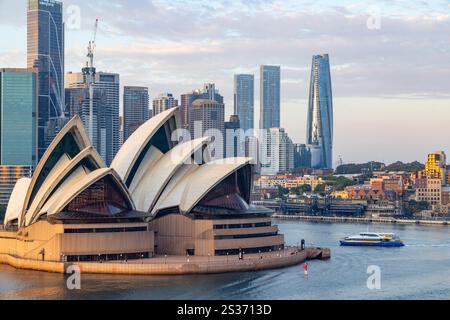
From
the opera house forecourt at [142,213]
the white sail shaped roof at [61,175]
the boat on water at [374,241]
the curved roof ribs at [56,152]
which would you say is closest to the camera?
the opera house forecourt at [142,213]

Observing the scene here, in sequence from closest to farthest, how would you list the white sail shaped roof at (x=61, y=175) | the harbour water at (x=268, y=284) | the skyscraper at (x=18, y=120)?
the harbour water at (x=268, y=284) < the white sail shaped roof at (x=61, y=175) < the skyscraper at (x=18, y=120)

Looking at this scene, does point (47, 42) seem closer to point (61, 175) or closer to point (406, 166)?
point (406, 166)

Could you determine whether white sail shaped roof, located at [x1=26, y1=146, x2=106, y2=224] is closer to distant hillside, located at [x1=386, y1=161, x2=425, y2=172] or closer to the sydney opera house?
the sydney opera house

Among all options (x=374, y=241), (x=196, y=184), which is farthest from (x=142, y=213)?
(x=374, y=241)

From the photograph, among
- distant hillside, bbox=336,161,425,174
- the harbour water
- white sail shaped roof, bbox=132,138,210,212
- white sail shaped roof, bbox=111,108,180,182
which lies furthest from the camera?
distant hillside, bbox=336,161,425,174

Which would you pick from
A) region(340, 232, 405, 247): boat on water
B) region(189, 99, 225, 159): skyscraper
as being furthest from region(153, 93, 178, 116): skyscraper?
region(340, 232, 405, 247): boat on water

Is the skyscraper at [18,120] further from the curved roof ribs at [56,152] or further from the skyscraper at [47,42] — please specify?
the curved roof ribs at [56,152]

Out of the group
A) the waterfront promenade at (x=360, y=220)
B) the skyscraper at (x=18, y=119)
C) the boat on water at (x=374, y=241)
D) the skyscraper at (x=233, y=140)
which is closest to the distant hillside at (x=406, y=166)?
the skyscraper at (x=233, y=140)
